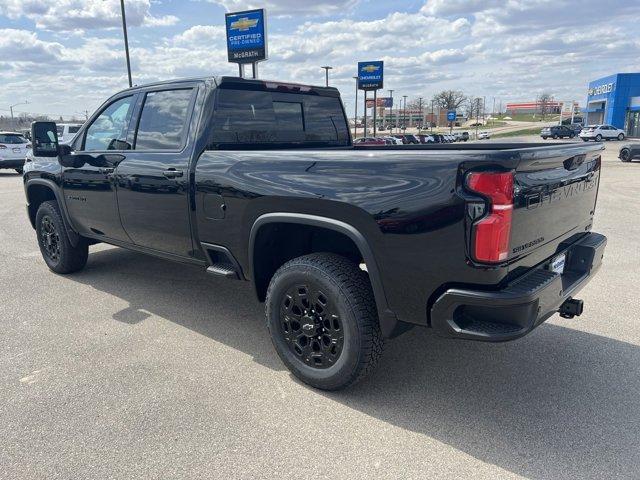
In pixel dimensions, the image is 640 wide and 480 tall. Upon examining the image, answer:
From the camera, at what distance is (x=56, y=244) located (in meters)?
5.62

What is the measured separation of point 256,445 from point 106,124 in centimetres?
339

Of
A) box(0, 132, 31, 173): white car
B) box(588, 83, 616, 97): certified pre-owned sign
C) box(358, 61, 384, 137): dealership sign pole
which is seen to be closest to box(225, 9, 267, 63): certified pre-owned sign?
box(0, 132, 31, 173): white car

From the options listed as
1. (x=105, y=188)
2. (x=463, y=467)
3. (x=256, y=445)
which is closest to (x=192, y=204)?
(x=105, y=188)

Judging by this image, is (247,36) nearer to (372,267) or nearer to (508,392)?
(372,267)

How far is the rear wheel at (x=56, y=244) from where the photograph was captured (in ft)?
17.6

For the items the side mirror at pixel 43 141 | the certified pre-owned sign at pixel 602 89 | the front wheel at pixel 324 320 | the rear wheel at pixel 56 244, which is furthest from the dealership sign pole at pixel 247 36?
the certified pre-owned sign at pixel 602 89

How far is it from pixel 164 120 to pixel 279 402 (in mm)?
2411

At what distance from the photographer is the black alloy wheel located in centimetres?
302

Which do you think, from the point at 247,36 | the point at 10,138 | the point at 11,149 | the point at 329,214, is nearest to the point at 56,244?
the point at 329,214

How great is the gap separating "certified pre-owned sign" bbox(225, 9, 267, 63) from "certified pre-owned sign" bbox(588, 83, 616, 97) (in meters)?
49.2

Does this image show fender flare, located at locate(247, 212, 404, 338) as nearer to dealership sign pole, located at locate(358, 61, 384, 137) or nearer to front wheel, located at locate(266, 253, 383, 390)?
front wheel, located at locate(266, 253, 383, 390)

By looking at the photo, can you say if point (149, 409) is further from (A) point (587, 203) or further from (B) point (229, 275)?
(A) point (587, 203)

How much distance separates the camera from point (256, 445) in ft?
8.66

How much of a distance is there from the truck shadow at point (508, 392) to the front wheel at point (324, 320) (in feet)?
0.80
